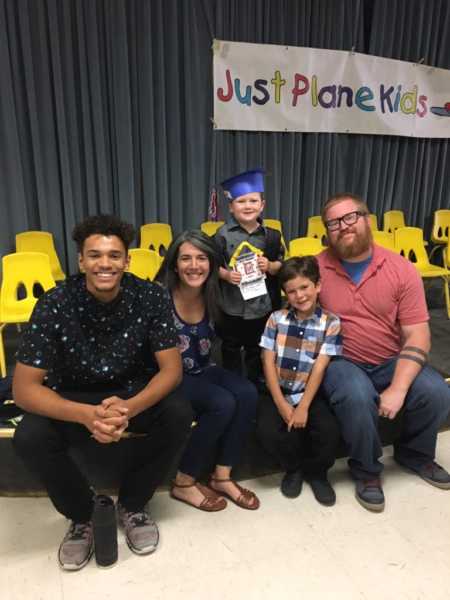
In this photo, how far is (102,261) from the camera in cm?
144

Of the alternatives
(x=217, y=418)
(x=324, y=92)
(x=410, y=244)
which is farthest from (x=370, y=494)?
(x=324, y=92)

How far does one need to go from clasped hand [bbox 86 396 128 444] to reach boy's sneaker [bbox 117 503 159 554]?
1.20ft

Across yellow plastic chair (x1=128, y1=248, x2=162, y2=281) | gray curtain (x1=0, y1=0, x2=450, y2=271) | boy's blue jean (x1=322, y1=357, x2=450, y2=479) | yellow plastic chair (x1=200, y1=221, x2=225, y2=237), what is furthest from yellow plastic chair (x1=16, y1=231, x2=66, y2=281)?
boy's blue jean (x1=322, y1=357, x2=450, y2=479)

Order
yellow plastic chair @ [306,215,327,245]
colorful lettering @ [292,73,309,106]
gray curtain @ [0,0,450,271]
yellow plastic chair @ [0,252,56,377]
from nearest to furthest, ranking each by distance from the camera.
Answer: yellow plastic chair @ [0,252,56,377]
gray curtain @ [0,0,450,271]
colorful lettering @ [292,73,309,106]
yellow plastic chair @ [306,215,327,245]

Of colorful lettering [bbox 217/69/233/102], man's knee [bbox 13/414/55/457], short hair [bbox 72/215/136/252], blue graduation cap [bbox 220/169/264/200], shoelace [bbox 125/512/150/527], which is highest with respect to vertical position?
colorful lettering [bbox 217/69/233/102]

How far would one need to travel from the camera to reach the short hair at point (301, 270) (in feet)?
5.82

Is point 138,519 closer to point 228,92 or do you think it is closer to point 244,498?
point 244,498

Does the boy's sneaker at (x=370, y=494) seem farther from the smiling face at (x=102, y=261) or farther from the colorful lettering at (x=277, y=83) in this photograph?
the colorful lettering at (x=277, y=83)

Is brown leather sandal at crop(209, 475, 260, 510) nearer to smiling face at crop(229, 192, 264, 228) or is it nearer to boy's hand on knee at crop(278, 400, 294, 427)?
boy's hand on knee at crop(278, 400, 294, 427)

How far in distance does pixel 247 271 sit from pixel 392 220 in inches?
121

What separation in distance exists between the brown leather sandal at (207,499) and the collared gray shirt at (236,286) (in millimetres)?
766

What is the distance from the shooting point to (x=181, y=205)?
3764 mm

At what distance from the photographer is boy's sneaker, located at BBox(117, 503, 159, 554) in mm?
1508

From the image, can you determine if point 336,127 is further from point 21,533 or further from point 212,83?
point 21,533
